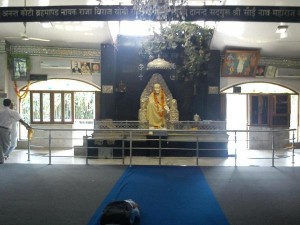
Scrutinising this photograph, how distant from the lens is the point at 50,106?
1170 centimetres

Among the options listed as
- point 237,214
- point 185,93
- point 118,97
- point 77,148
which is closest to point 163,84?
point 185,93

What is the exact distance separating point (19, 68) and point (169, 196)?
27.3ft

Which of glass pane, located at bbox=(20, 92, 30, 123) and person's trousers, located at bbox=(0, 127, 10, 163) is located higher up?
glass pane, located at bbox=(20, 92, 30, 123)

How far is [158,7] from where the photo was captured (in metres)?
5.20

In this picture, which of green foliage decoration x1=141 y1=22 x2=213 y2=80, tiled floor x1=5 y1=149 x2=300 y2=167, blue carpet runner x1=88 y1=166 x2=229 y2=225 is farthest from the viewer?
green foliage decoration x1=141 y1=22 x2=213 y2=80

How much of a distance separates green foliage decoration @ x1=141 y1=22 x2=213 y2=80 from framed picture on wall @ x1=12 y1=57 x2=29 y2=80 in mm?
3995

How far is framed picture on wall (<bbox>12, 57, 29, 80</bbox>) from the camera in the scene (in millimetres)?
11047

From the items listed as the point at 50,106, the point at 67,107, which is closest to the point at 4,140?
the point at 50,106

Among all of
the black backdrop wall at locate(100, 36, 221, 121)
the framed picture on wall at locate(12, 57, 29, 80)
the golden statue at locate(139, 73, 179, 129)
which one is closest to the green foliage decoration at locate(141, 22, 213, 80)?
the black backdrop wall at locate(100, 36, 221, 121)

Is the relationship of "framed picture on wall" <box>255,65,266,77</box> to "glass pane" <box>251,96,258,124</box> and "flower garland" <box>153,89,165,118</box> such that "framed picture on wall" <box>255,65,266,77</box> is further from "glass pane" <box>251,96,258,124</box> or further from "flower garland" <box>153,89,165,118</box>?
"flower garland" <box>153,89,165,118</box>

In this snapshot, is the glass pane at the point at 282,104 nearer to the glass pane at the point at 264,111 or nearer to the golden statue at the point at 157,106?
the glass pane at the point at 264,111

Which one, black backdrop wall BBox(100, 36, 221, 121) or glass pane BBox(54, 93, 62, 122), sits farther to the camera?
glass pane BBox(54, 93, 62, 122)

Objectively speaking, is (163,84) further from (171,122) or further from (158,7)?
(158,7)

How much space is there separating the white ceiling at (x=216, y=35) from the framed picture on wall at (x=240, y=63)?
23 cm
